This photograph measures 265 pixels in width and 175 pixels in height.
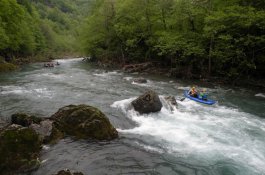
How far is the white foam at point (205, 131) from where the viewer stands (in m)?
11.7

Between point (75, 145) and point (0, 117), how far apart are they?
241 inches

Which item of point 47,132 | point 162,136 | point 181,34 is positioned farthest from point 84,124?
point 181,34

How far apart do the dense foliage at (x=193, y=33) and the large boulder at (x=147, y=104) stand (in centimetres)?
1178

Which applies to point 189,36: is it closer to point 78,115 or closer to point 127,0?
point 127,0

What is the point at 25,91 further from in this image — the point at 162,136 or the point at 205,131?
the point at 205,131

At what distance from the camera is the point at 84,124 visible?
12.7 meters

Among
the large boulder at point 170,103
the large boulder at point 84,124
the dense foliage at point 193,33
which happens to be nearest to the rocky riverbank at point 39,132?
the large boulder at point 84,124

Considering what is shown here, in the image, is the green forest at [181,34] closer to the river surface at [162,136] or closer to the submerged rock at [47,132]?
the river surface at [162,136]

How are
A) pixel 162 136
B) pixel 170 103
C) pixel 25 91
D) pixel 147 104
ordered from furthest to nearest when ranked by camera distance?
A: pixel 25 91
pixel 170 103
pixel 147 104
pixel 162 136

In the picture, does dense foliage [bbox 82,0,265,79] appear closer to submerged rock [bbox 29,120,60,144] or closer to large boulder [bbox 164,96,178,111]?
large boulder [bbox 164,96,178,111]

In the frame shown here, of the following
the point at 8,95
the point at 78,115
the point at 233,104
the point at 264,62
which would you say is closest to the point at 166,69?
the point at 264,62

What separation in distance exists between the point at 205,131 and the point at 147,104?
4.17 meters

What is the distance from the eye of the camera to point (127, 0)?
136ft

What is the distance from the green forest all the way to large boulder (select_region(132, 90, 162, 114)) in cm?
1186
